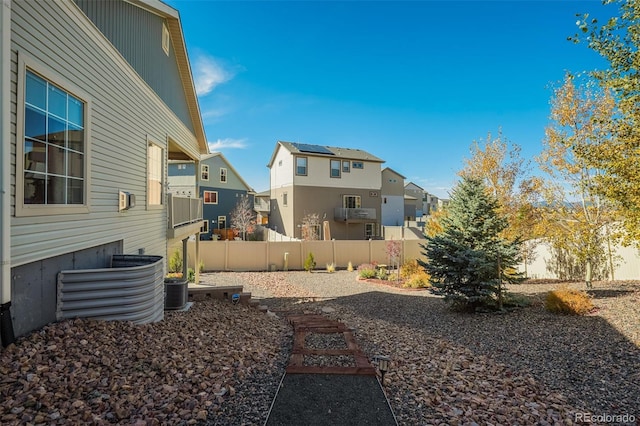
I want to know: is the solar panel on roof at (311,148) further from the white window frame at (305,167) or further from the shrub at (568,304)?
the shrub at (568,304)

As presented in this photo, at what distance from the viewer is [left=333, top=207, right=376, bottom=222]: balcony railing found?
24922 mm

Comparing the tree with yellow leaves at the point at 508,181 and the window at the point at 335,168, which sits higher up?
the window at the point at 335,168

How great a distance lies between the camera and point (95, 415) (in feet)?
8.36

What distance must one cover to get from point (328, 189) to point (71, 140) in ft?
69.6

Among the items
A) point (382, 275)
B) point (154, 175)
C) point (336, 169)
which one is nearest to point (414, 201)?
point (336, 169)

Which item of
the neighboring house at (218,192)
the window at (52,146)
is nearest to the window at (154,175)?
the window at (52,146)

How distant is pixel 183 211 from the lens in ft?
34.1

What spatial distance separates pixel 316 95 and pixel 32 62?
46.5 feet

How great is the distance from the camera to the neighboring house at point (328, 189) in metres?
24.3

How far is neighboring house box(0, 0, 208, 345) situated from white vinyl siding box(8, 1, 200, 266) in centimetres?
2

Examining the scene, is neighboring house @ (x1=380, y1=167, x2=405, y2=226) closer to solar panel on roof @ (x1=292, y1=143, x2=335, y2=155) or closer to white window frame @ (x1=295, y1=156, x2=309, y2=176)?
solar panel on roof @ (x1=292, y1=143, x2=335, y2=155)

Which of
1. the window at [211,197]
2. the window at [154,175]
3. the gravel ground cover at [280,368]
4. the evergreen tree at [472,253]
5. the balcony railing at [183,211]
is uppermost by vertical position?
the window at [211,197]

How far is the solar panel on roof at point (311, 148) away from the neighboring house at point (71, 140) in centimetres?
1697

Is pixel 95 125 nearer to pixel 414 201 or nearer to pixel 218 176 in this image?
pixel 218 176
